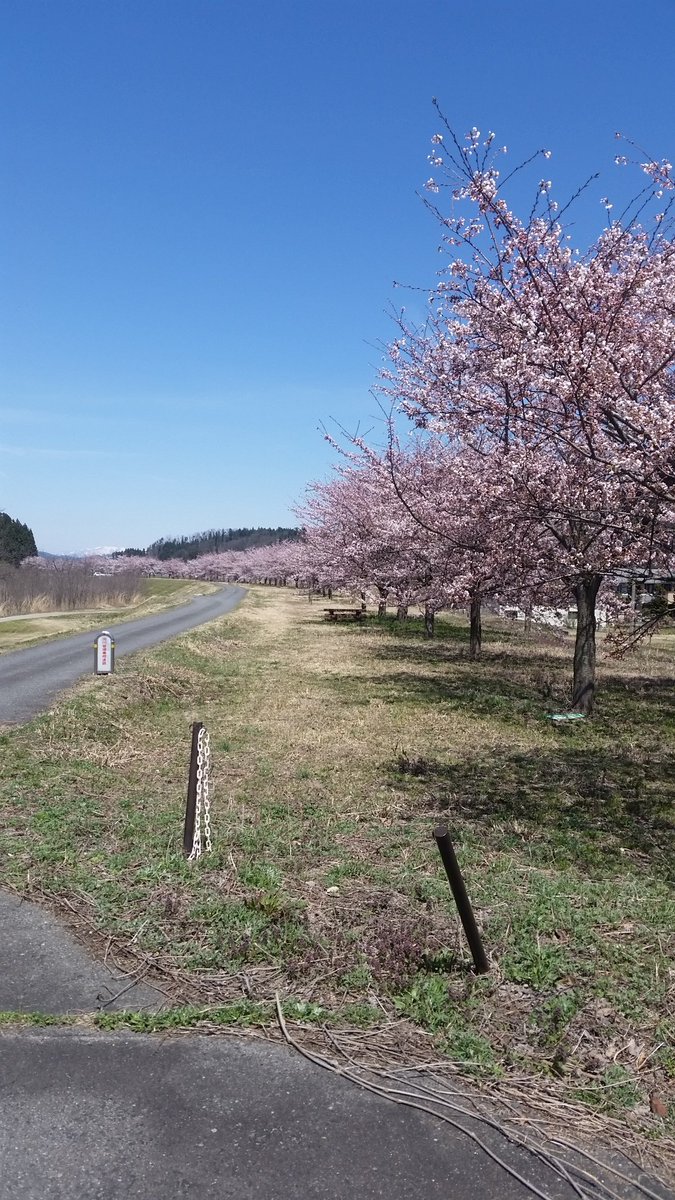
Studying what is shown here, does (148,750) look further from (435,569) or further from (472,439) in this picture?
(435,569)

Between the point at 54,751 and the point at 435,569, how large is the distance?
11336mm

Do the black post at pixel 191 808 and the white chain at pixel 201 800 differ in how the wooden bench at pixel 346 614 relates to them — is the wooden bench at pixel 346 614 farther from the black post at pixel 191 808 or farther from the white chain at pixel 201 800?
the black post at pixel 191 808

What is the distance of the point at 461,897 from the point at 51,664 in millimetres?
16019

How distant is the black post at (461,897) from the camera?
409 centimetres

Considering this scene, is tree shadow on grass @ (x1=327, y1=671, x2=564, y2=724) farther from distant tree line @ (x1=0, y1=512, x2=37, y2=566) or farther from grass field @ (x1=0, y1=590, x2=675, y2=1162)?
distant tree line @ (x1=0, y1=512, x2=37, y2=566)

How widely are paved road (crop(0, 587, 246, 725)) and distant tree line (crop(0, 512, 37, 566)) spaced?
75.1 meters

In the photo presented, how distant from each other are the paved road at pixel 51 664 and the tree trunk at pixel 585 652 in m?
9.02

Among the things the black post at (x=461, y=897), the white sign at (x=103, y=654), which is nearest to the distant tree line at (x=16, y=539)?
the white sign at (x=103, y=654)

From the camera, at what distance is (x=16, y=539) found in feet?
351

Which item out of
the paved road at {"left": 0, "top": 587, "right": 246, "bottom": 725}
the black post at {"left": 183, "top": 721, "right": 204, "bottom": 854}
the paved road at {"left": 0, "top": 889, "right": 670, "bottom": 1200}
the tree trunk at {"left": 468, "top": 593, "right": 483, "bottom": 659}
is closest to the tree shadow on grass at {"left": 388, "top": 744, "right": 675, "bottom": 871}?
the black post at {"left": 183, "top": 721, "right": 204, "bottom": 854}

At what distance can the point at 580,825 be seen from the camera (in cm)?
741

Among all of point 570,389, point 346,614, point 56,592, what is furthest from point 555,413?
point 56,592

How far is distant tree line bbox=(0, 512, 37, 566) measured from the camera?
332ft

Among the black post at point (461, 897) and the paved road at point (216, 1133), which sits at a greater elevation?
the black post at point (461, 897)
